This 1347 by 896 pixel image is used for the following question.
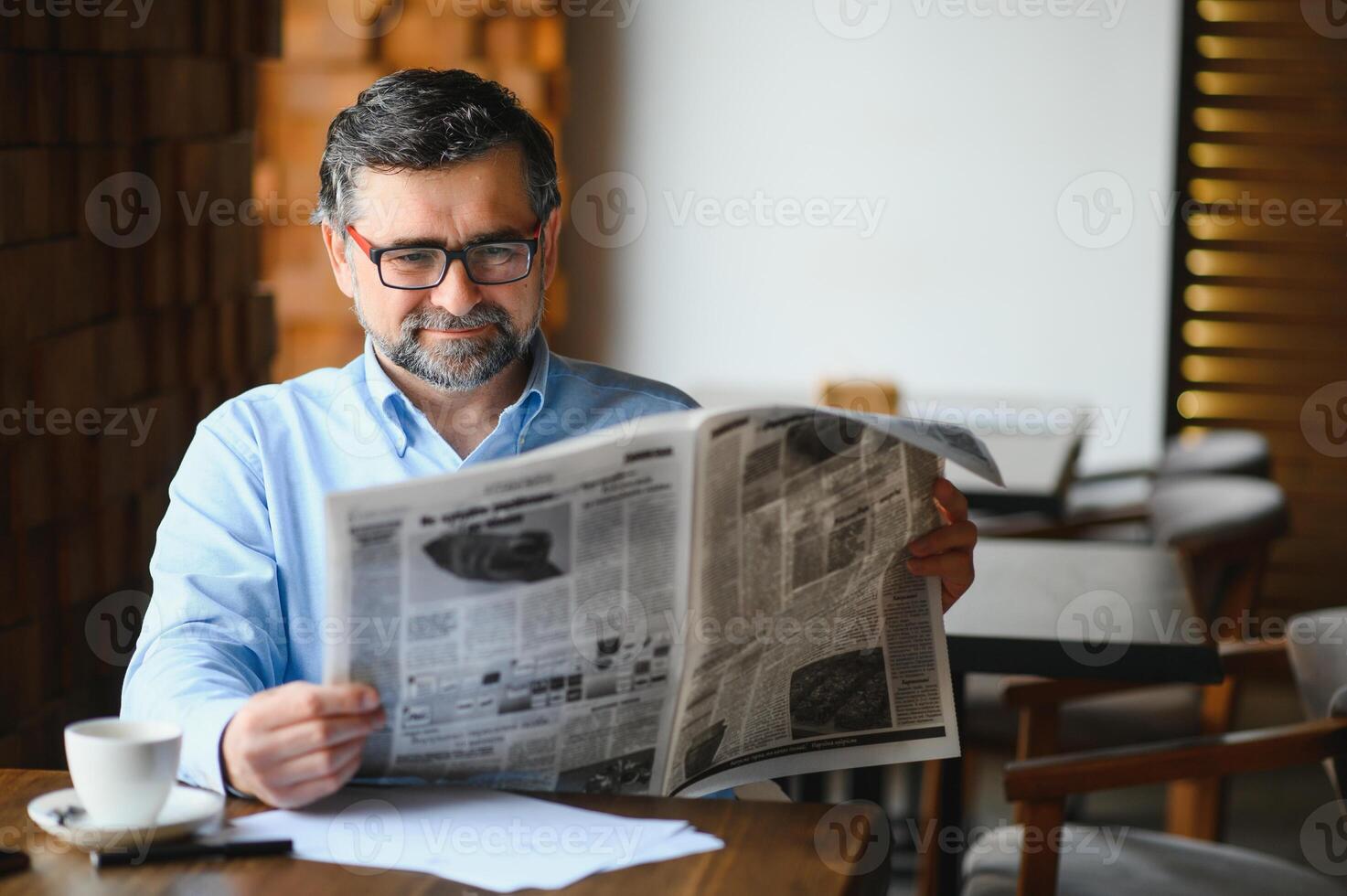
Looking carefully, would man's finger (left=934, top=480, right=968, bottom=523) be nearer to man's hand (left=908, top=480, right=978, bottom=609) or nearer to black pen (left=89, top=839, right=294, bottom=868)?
man's hand (left=908, top=480, right=978, bottom=609)

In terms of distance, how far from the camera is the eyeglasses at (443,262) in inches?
56.8

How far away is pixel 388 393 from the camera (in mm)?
1522

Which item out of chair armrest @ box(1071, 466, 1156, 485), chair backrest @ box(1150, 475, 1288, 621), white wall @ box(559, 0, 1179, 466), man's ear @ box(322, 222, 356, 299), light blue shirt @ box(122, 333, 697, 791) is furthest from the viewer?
white wall @ box(559, 0, 1179, 466)

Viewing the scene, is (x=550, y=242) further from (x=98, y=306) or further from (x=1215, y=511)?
(x=1215, y=511)

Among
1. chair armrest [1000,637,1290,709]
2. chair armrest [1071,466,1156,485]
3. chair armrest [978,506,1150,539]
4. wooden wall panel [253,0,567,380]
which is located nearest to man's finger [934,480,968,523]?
chair armrest [1000,637,1290,709]

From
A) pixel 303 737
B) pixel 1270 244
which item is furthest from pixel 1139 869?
pixel 1270 244

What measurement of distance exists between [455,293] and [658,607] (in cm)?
47

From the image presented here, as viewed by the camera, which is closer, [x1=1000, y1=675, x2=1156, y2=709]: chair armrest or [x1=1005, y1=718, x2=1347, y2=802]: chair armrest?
[x1=1005, y1=718, x2=1347, y2=802]: chair armrest

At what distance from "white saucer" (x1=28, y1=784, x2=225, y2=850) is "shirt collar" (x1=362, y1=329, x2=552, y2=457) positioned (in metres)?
0.52

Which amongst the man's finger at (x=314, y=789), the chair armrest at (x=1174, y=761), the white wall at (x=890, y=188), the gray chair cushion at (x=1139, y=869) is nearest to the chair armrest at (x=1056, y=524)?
the white wall at (x=890, y=188)

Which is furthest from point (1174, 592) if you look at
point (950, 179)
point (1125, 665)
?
point (950, 179)

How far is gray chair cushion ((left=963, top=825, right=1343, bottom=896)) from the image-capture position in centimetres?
174

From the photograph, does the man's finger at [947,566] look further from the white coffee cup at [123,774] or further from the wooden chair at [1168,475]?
the wooden chair at [1168,475]

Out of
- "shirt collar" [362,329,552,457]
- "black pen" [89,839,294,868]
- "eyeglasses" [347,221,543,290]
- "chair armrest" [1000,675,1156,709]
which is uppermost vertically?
"eyeglasses" [347,221,543,290]
